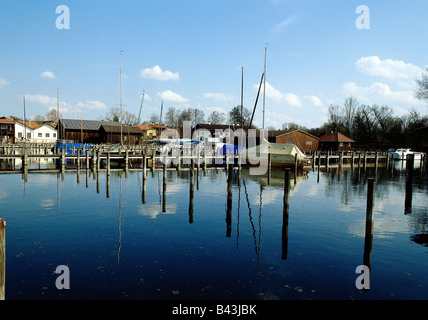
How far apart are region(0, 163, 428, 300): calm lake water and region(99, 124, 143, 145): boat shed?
5167cm

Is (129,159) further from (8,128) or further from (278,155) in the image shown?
(8,128)

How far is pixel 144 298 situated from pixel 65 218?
10.1 m

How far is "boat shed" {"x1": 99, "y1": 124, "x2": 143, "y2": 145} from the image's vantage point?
240 ft

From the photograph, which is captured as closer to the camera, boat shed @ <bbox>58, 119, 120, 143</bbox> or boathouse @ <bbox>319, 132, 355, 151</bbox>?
boathouse @ <bbox>319, 132, 355, 151</bbox>

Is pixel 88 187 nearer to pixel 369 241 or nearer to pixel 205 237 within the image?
pixel 205 237

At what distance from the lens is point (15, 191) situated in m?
23.6

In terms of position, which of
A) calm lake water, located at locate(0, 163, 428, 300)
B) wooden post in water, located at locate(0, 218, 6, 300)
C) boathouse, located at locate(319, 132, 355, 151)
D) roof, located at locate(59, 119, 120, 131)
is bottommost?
calm lake water, located at locate(0, 163, 428, 300)

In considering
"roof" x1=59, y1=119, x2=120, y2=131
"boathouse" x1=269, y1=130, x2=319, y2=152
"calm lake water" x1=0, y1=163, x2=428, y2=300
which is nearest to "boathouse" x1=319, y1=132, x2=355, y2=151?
"boathouse" x1=269, y1=130, x2=319, y2=152

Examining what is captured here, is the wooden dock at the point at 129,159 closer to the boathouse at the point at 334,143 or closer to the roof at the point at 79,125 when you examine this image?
the boathouse at the point at 334,143

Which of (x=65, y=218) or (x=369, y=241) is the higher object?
(x=369, y=241)

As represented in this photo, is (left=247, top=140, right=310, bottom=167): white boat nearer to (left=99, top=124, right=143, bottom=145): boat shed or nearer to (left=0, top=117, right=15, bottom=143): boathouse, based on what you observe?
(left=99, top=124, right=143, bottom=145): boat shed

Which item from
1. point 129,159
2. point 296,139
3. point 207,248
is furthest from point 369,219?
point 296,139
